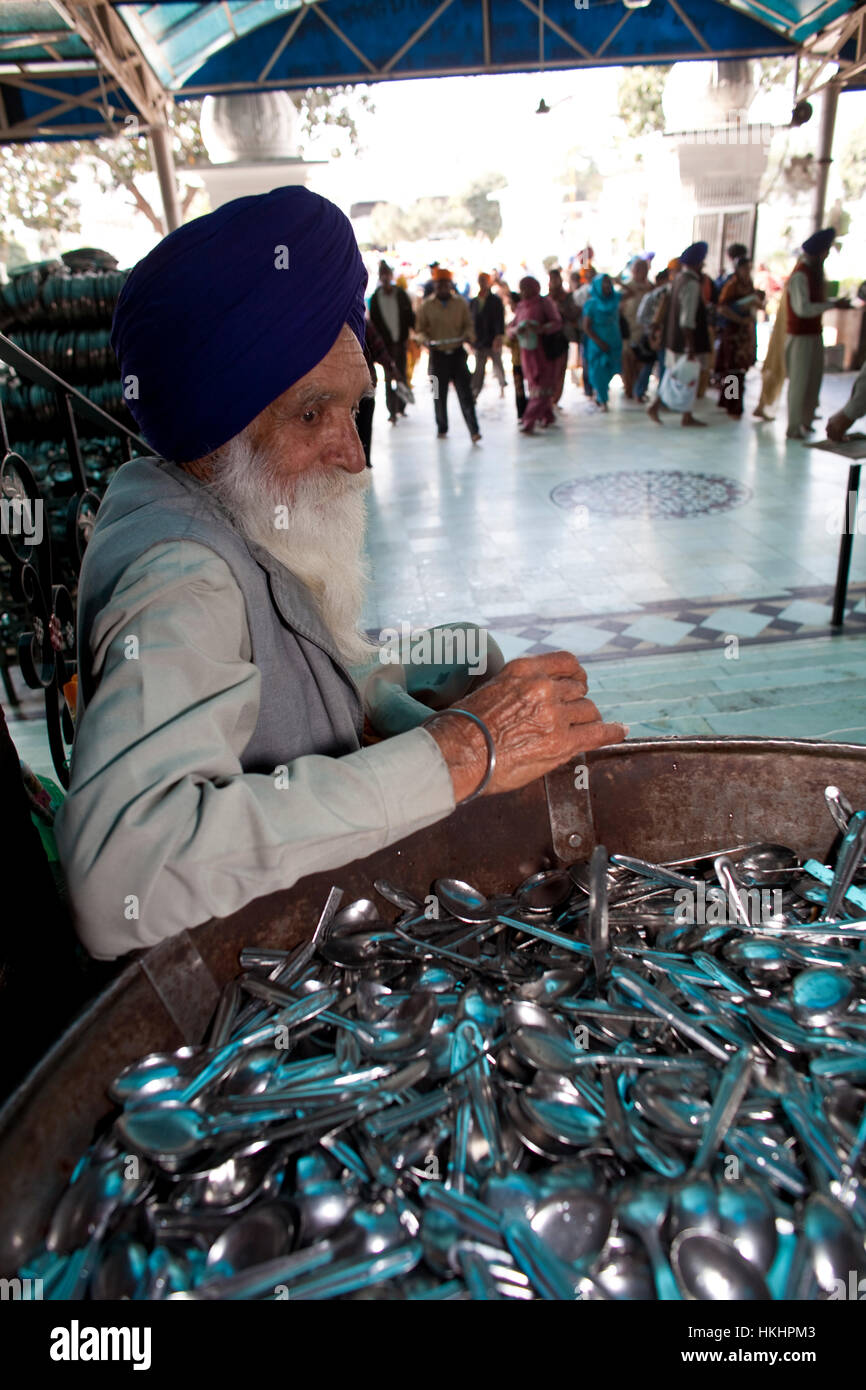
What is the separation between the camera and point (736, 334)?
389 inches

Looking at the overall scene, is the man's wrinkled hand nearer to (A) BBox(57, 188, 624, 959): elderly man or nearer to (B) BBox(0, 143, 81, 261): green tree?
(A) BBox(57, 188, 624, 959): elderly man

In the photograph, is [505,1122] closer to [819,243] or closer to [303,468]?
[303,468]

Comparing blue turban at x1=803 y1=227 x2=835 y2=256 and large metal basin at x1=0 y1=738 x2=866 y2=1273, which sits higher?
blue turban at x1=803 y1=227 x2=835 y2=256

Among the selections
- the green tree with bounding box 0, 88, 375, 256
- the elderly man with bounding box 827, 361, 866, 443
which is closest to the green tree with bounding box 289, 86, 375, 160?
the green tree with bounding box 0, 88, 375, 256

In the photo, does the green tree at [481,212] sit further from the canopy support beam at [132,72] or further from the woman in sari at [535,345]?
the woman in sari at [535,345]

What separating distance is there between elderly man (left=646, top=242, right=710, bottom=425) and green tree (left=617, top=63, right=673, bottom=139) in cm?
2739

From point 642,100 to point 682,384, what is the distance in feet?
94.4

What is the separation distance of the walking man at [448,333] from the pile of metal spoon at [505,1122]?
341 inches

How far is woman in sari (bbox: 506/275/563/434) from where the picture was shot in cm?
927

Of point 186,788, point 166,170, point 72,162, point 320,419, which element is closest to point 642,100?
point 72,162

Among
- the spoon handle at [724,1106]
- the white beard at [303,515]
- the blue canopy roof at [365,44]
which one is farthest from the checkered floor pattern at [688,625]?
the blue canopy roof at [365,44]

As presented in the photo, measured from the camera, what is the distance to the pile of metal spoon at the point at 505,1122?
87 centimetres

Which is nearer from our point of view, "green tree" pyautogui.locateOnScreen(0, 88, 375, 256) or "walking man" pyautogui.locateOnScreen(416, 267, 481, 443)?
"walking man" pyautogui.locateOnScreen(416, 267, 481, 443)

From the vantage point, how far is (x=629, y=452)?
28.1ft
